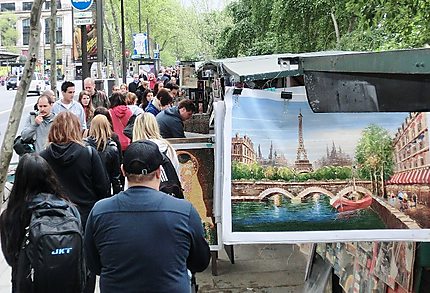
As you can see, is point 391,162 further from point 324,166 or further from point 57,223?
point 57,223

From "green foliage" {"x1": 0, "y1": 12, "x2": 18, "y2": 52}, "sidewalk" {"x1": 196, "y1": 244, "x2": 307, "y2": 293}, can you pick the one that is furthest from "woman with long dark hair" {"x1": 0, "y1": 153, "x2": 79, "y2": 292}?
"green foliage" {"x1": 0, "y1": 12, "x2": 18, "y2": 52}

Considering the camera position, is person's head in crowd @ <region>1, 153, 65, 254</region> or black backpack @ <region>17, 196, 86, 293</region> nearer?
black backpack @ <region>17, 196, 86, 293</region>

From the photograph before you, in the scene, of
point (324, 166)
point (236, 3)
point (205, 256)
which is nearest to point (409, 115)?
point (324, 166)

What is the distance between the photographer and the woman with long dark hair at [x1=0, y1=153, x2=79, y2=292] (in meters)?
Answer: 3.70

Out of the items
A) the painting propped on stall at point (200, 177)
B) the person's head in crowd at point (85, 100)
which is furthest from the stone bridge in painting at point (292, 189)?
the person's head in crowd at point (85, 100)

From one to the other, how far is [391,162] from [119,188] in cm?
409

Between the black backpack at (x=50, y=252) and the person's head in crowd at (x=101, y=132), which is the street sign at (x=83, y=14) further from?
the black backpack at (x=50, y=252)

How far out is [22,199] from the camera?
372cm

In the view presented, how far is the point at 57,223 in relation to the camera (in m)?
3.67

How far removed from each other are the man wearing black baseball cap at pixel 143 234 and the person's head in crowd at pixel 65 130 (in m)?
2.11

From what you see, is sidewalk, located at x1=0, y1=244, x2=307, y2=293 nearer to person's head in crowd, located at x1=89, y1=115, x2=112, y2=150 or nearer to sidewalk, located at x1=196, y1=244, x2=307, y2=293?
sidewalk, located at x1=196, y1=244, x2=307, y2=293

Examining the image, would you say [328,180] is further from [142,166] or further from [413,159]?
[142,166]

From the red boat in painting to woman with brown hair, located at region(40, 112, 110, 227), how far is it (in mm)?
2494

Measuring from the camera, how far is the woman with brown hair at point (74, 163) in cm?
520
